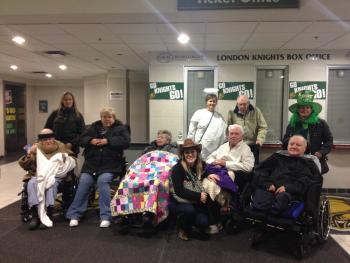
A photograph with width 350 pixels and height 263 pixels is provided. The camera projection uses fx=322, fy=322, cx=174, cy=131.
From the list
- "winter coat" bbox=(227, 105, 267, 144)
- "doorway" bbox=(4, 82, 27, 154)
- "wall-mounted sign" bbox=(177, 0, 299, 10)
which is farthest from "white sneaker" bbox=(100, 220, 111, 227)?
"doorway" bbox=(4, 82, 27, 154)

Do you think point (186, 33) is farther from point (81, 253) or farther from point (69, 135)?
point (81, 253)

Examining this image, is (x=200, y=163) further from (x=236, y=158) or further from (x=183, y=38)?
(x=183, y=38)

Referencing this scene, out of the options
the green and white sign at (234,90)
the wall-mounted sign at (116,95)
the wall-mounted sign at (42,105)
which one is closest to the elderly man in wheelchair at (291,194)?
the green and white sign at (234,90)

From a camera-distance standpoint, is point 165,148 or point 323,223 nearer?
point 323,223

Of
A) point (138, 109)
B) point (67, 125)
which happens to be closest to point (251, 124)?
point (67, 125)

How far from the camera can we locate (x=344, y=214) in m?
3.88

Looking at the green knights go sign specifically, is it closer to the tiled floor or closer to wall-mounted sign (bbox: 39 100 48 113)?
the tiled floor

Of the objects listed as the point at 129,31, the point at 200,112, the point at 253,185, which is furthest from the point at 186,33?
the point at 253,185

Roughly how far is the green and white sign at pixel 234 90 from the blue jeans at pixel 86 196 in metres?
2.51

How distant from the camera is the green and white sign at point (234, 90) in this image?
207 inches

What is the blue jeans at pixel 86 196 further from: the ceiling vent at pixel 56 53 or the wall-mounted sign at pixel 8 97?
the wall-mounted sign at pixel 8 97

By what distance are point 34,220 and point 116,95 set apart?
561 cm

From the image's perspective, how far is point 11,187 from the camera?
5.18 metres

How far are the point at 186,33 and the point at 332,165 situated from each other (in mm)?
3098
